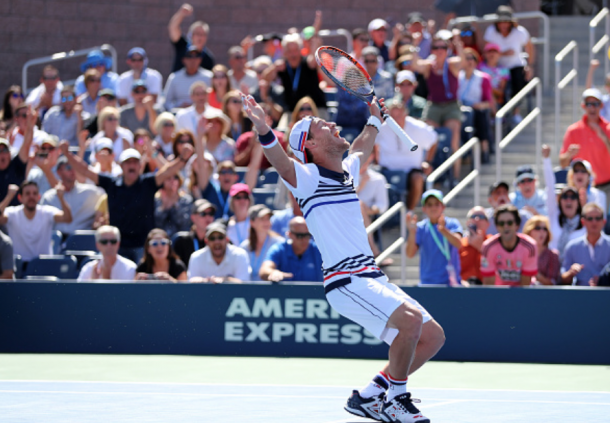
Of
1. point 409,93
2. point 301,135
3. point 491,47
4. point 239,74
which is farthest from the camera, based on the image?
point 239,74

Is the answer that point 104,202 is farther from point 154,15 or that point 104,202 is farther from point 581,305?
point 154,15

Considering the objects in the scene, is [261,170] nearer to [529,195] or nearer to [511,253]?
[529,195]

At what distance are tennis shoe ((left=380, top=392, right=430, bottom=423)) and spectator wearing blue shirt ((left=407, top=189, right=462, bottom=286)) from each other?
4.57 meters

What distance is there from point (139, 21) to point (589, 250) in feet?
35.9

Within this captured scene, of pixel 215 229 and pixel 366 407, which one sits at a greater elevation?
pixel 215 229

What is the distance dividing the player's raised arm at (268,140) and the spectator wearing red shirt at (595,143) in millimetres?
7059

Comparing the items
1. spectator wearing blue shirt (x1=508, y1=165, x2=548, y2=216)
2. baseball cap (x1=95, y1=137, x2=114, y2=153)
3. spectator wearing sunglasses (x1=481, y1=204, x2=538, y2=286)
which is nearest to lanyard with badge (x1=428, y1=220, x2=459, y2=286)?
spectator wearing sunglasses (x1=481, y1=204, x2=538, y2=286)

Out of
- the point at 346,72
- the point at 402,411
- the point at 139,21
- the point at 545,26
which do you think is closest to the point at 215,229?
the point at 346,72

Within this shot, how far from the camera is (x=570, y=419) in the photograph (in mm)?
6875

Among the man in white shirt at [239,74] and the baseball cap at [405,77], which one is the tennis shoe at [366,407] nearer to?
the baseball cap at [405,77]

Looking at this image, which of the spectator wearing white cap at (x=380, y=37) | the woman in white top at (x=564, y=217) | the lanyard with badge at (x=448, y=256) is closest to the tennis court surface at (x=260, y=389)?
the lanyard with badge at (x=448, y=256)

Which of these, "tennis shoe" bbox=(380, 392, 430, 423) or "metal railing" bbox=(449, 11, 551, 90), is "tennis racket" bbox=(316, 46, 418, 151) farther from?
"metal railing" bbox=(449, 11, 551, 90)

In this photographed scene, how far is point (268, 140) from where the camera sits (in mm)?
6465

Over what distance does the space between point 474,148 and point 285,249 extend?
3424mm
